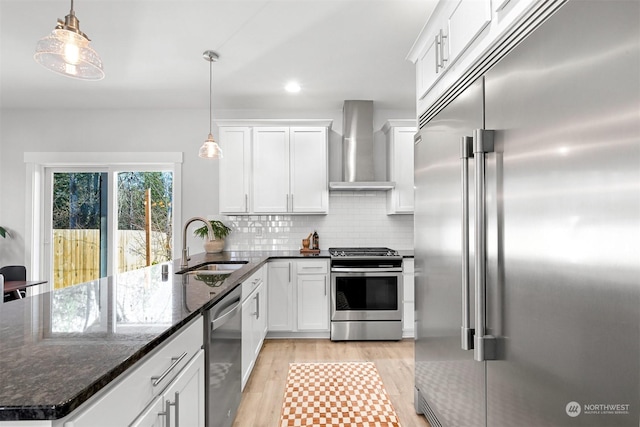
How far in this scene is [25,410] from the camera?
2.15ft

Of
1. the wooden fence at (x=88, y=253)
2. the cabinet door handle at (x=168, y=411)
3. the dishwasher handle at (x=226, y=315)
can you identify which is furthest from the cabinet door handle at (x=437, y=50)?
the wooden fence at (x=88, y=253)

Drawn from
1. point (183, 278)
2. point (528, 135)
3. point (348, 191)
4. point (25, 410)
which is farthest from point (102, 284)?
point (348, 191)

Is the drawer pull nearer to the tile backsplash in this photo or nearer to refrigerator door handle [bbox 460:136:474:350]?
refrigerator door handle [bbox 460:136:474:350]

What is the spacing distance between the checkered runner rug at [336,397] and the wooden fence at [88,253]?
266cm

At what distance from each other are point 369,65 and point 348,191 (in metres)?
1.63

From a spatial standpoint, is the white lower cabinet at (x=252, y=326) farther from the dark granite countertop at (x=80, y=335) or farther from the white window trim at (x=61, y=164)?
the white window trim at (x=61, y=164)

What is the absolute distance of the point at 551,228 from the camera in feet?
3.19

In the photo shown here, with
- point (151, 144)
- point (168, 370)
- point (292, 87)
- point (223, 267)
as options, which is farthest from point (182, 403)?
point (151, 144)

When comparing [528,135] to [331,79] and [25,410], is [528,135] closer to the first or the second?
[25,410]

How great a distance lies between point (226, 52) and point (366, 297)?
272 centimetres

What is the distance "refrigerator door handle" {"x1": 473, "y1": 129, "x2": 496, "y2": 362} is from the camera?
1306mm

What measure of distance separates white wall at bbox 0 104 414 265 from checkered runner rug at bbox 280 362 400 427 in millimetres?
1820

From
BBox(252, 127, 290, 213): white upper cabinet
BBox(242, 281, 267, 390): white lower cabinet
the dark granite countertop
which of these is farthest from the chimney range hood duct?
the dark granite countertop


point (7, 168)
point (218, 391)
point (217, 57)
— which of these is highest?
point (217, 57)
